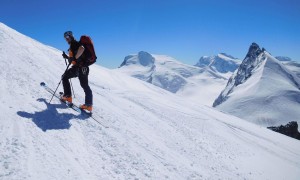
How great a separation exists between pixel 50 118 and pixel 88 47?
3.10 m

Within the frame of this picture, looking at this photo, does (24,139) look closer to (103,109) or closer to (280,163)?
(103,109)

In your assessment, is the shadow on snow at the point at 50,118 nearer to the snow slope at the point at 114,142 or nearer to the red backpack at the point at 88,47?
the snow slope at the point at 114,142

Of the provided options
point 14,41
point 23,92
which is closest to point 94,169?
point 23,92

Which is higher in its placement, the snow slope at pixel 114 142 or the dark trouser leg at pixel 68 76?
the dark trouser leg at pixel 68 76

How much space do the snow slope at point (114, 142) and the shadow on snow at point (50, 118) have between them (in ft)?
0.09

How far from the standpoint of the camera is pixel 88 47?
33.5ft

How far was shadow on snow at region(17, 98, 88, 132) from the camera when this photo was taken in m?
8.14

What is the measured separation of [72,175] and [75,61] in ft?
17.1

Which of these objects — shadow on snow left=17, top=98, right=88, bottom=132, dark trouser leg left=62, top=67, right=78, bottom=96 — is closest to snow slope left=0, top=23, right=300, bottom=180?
shadow on snow left=17, top=98, right=88, bottom=132

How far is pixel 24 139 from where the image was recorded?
7008mm

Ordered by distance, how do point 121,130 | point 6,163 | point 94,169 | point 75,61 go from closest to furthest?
point 6,163 < point 94,169 < point 121,130 < point 75,61

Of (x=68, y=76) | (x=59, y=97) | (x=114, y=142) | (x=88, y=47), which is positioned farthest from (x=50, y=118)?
(x=88, y=47)

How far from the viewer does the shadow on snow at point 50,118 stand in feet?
26.7

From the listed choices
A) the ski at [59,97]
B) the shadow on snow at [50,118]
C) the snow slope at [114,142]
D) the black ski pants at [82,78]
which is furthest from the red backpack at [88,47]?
the shadow on snow at [50,118]
